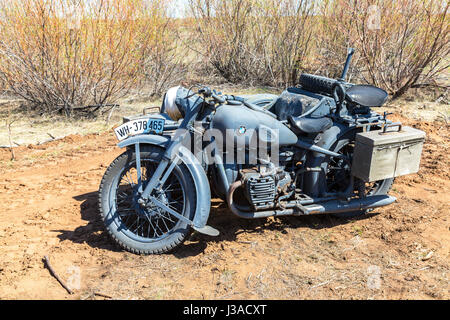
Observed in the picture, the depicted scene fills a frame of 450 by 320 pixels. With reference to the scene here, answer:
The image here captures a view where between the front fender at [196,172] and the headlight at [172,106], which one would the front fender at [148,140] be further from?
the headlight at [172,106]

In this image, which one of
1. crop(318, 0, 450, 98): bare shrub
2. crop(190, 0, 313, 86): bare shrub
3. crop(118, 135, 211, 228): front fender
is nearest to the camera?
crop(118, 135, 211, 228): front fender

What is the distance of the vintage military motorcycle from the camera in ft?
11.4

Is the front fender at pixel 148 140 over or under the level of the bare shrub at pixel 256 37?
under

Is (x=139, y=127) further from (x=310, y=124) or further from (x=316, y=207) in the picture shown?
(x=316, y=207)

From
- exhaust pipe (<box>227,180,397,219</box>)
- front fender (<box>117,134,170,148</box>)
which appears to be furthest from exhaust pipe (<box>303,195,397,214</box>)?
front fender (<box>117,134,170,148</box>)

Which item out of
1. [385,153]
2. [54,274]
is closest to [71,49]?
[54,274]

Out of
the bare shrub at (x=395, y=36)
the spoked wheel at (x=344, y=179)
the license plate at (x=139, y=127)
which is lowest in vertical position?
the spoked wheel at (x=344, y=179)

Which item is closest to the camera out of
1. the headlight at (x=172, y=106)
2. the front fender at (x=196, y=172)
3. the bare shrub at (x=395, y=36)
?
the front fender at (x=196, y=172)

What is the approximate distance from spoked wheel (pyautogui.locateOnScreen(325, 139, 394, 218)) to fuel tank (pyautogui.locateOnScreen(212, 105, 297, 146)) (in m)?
0.64

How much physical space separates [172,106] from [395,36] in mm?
6585

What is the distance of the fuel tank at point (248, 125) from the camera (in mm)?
3455

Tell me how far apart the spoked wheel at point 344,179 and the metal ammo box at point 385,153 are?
0.22m

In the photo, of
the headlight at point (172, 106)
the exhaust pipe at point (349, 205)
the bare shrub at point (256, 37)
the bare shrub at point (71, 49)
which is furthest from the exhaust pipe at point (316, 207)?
the bare shrub at point (256, 37)

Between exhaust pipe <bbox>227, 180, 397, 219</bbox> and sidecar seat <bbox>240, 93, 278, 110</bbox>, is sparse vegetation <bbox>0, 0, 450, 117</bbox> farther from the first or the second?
exhaust pipe <bbox>227, 180, 397, 219</bbox>
